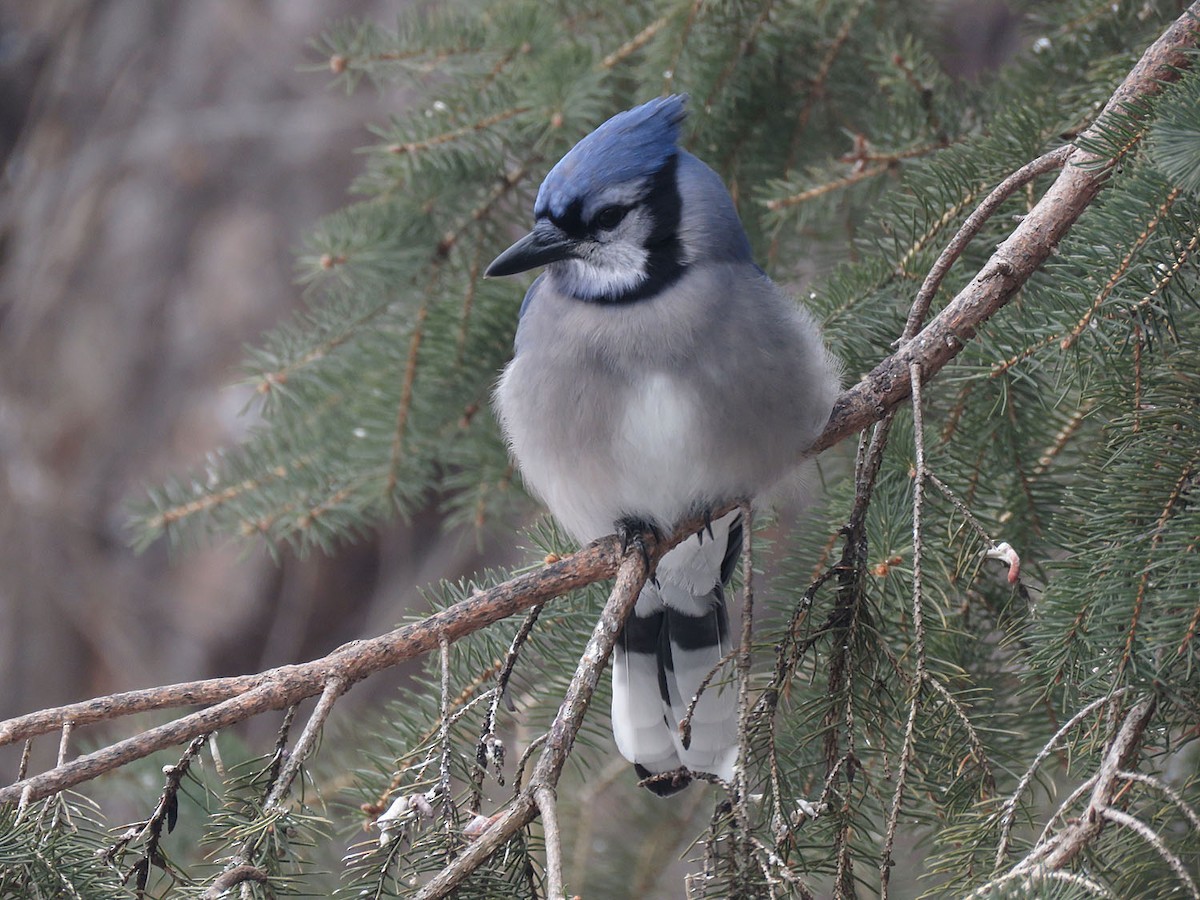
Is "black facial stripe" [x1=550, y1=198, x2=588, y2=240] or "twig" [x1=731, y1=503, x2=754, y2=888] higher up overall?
"black facial stripe" [x1=550, y1=198, x2=588, y2=240]

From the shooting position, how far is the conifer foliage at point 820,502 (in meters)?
1.08

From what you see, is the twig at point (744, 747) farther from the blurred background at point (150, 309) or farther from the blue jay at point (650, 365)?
the blurred background at point (150, 309)

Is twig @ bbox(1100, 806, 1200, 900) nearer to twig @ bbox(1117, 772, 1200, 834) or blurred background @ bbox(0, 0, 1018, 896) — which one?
twig @ bbox(1117, 772, 1200, 834)

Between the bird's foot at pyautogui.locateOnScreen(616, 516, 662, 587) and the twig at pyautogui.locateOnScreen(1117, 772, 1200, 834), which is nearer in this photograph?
the twig at pyautogui.locateOnScreen(1117, 772, 1200, 834)

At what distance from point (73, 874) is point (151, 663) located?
245cm

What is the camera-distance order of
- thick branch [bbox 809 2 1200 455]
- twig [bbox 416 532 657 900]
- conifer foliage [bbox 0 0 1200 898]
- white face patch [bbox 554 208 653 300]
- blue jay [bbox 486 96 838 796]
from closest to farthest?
twig [bbox 416 532 657 900]
conifer foliage [bbox 0 0 1200 898]
thick branch [bbox 809 2 1200 455]
blue jay [bbox 486 96 838 796]
white face patch [bbox 554 208 653 300]

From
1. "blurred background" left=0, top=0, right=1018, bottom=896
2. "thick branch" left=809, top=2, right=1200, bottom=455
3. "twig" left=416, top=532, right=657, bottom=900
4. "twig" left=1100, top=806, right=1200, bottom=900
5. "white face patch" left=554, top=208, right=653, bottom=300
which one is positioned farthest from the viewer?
"blurred background" left=0, top=0, right=1018, bottom=896

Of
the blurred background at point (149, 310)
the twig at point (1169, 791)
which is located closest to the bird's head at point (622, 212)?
the twig at point (1169, 791)

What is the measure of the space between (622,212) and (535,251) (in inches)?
6.2

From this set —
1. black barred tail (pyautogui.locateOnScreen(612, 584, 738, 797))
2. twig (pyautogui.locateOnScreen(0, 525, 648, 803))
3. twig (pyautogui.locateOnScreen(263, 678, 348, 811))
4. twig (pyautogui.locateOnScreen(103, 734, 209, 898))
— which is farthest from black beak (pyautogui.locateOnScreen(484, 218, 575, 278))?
twig (pyautogui.locateOnScreen(103, 734, 209, 898))

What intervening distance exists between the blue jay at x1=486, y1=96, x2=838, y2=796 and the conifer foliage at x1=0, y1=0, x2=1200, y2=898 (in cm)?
10

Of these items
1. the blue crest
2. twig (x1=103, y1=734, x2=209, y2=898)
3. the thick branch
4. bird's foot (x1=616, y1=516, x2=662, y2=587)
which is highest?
the blue crest

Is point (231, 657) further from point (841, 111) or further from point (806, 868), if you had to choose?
point (806, 868)

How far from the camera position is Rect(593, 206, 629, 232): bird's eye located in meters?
1.77
